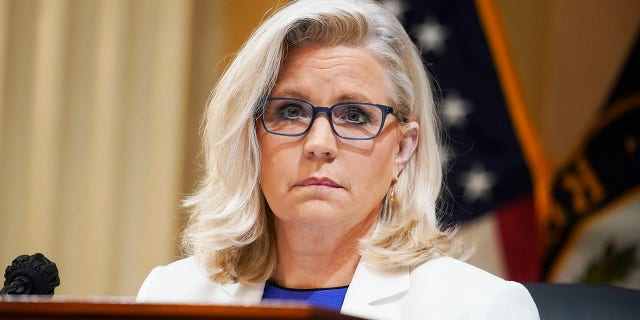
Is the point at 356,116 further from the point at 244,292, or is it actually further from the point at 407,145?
the point at 244,292

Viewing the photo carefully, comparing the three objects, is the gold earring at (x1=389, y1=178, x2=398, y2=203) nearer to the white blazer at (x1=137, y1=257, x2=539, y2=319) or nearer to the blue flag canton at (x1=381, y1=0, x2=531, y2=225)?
the white blazer at (x1=137, y1=257, x2=539, y2=319)

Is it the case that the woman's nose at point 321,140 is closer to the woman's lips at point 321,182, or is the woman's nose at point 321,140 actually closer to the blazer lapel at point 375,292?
the woman's lips at point 321,182

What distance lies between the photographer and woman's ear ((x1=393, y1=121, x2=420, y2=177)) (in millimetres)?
2773

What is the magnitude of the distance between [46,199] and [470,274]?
205 cm

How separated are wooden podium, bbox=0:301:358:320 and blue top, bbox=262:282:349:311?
1.07 metres

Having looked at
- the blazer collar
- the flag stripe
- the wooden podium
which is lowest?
the flag stripe

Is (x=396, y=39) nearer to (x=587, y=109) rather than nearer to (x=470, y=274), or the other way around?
(x=470, y=274)

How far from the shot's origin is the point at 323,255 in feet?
8.90

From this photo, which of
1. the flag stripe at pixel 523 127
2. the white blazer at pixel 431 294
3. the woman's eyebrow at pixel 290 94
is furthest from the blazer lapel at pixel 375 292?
the flag stripe at pixel 523 127

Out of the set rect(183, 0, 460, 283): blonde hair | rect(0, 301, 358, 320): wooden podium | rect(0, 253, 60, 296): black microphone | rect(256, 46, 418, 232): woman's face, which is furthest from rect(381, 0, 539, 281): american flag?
rect(0, 301, 358, 320): wooden podium

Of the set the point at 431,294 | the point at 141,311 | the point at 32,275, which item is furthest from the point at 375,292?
the point at 141,311

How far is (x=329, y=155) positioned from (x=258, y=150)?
0.80 ft

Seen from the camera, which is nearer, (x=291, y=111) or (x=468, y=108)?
(x=291, y=111)

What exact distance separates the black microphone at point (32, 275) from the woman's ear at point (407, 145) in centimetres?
100
